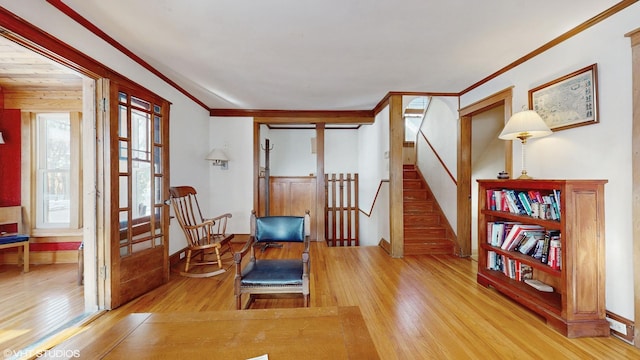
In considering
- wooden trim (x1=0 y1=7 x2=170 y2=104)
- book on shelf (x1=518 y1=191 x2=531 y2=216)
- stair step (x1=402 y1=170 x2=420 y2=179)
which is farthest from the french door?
stair step (x1=402 y1=170 x2=420 y2=179)

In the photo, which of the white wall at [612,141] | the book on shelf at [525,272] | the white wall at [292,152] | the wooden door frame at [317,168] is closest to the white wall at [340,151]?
the white wall at [292,152]

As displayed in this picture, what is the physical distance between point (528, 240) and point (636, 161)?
3.23 feet

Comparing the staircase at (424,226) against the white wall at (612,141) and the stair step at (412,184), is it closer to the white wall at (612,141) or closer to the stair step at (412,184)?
the stair step at (412,184)

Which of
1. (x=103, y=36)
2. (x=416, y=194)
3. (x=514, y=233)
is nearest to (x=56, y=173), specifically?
(x=103, y=36)

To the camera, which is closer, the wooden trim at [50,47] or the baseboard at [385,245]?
the wooden trim at [50,47]

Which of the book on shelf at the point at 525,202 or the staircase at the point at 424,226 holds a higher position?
the book on shelf at the point at 525,202

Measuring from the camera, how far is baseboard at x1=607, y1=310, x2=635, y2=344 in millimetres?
1886

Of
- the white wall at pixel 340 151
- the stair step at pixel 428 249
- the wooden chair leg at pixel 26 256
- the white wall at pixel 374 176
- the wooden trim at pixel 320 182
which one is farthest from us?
the white wall at pixel 340 151

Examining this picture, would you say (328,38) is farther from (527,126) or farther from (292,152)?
(292,152)

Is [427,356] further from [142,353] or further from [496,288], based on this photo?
[142,353]

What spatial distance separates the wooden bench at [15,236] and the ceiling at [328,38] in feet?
5.51

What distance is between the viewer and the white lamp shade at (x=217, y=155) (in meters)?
4.47

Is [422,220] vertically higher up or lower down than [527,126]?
lower down

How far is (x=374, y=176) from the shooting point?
5184 millimetres
